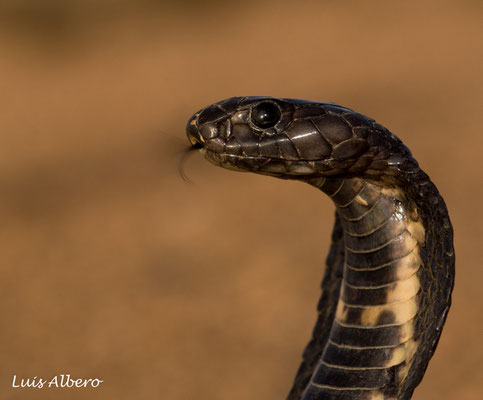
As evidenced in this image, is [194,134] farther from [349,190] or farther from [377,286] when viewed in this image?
[377,286]

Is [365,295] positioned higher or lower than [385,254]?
Result: lower

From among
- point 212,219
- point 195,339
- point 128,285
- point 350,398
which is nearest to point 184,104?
point 212,219

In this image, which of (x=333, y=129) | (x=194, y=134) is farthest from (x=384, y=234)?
(x=194, y=134)

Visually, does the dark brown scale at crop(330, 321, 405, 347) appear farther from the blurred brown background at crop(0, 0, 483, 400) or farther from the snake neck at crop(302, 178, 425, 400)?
the blurred brown background at crop(0, 0, 483, 400)

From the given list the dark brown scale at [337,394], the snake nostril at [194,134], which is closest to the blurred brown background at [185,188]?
the snake nostril at [194,134]

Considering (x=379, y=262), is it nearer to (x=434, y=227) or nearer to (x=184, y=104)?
(x=434, y=227)
